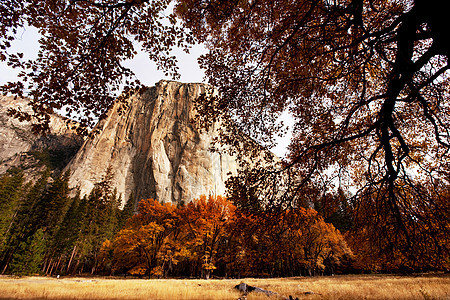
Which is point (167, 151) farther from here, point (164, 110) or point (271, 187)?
point (271, 187)

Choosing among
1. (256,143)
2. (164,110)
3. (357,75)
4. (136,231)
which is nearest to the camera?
(357,75)

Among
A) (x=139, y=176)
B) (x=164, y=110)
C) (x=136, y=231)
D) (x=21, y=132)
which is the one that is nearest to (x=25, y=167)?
(x=21, y=132)

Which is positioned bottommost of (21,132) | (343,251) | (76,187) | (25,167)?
(343,251)

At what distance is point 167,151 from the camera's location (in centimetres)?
8312

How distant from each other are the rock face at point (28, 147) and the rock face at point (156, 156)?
122ft

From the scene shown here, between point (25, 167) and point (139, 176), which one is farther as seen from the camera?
point (25, 167)

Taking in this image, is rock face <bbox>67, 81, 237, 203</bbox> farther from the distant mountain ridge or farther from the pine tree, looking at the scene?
the pine tree

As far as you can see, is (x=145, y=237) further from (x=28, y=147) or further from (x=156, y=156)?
(x=28, y=147)

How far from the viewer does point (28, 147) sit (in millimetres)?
111188

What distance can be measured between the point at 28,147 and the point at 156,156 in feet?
292

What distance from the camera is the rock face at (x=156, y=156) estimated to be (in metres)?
73.3

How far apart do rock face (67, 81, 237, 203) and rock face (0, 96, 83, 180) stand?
3717cm

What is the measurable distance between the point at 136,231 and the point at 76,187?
57.8 metres

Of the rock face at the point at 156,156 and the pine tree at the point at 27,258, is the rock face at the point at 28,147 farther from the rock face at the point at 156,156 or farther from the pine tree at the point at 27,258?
the pine tree at the point at 27,258
